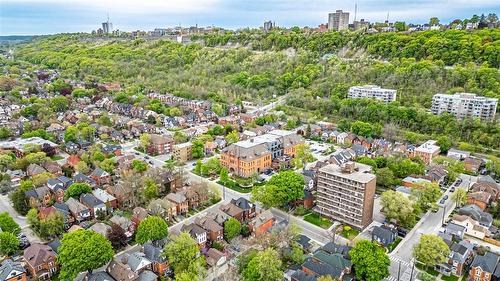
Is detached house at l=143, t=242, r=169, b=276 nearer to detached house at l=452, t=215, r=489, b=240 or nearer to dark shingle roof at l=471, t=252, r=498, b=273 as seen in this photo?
dark shingle roof at l=471, t=252, r=498, b=273

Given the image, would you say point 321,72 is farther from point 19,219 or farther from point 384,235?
point 19,219

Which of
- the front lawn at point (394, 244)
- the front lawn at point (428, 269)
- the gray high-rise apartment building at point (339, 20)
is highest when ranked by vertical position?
the gray high-rise apartment building at point (339, 20)

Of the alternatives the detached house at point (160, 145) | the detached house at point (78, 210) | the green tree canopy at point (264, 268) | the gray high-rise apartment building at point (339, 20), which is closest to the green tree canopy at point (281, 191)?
the green tree canopy at point (264, 268)

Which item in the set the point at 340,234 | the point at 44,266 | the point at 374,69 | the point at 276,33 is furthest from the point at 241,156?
the point at 276,33

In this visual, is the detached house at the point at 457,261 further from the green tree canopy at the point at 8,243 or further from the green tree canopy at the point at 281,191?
the green tree canopy at the point at 8,243

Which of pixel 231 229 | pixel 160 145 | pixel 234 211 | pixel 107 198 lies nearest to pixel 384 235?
pixel 231 229

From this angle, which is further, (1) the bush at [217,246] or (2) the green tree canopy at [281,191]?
(2) the green tree canopy at [281,191]

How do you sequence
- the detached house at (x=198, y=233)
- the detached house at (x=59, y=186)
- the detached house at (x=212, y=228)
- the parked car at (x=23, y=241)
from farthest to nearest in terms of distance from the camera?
1. the detached house at (x=59, y=186)
2. the detached house at (x=212, y=228)
3. the parked car at (x=23, y=241)
4. the detached house at (x=198, y=233)
